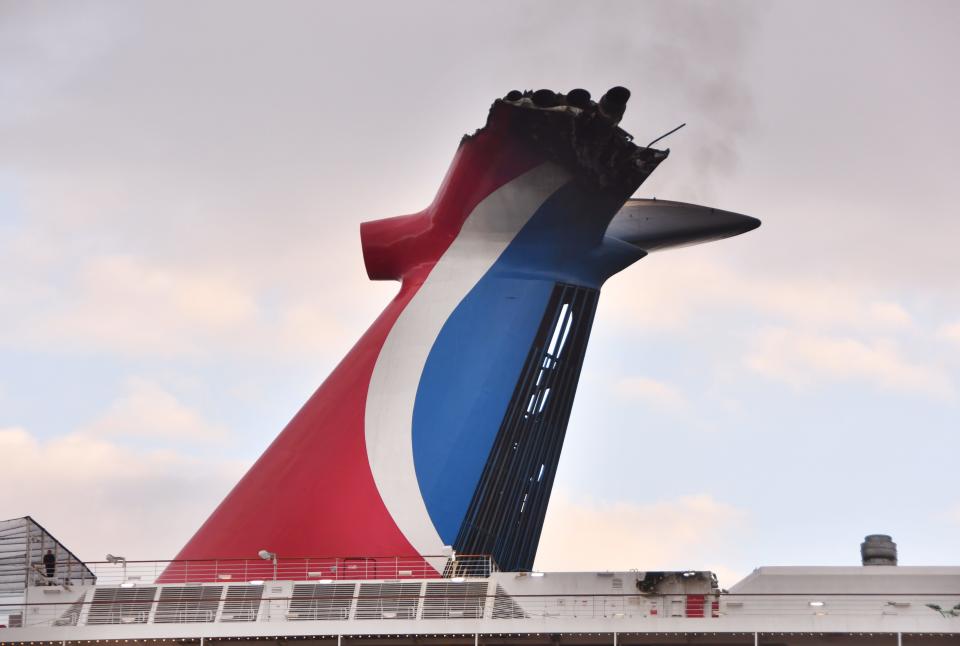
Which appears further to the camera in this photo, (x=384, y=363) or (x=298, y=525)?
(x=384, y=363)

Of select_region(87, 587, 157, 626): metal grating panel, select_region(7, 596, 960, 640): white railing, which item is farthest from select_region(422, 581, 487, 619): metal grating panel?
select_region(87, 587, 157, 626): metal grating panel

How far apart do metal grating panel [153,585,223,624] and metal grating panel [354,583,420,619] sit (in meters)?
3.77

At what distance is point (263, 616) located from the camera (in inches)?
1646

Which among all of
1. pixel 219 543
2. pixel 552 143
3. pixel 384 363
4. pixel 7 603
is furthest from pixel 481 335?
pixel 7 603

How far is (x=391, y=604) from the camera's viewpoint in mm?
41594

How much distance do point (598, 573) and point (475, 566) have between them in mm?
5309

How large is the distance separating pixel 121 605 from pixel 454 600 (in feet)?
28.3

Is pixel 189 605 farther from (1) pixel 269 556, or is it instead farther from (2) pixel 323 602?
(2) pixel 323 602

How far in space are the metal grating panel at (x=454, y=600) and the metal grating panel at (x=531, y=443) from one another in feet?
19.9

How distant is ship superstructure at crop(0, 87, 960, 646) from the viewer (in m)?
40.3

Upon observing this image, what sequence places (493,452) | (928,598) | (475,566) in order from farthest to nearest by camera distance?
1. (493,452)
2. (475,566)
3. (928,598)

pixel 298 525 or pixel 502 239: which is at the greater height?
pixel 502 239

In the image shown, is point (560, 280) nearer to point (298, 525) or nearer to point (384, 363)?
point (384, 363)

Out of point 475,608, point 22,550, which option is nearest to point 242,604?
point 475,608
